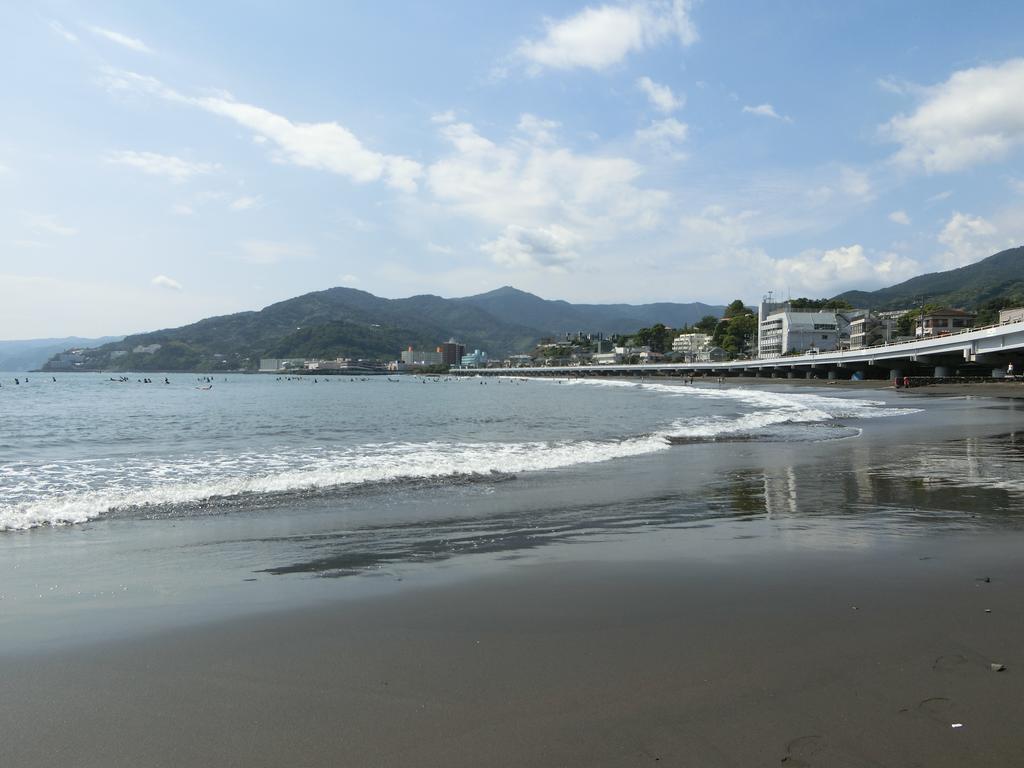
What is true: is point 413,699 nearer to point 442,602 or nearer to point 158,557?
point 442,602

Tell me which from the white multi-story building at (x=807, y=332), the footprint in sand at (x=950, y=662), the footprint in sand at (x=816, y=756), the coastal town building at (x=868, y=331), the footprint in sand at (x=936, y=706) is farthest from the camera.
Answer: the white multi-story building at (x=807, y=332)

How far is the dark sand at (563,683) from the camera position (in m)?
2.98

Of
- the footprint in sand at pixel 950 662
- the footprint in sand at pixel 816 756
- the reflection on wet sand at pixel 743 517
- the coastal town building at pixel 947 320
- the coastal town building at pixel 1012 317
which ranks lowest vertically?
the reflection on wet sand at pixel 743 517

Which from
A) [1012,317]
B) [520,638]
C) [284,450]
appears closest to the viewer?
[520,638]

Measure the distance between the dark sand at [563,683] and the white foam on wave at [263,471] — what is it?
6310mm

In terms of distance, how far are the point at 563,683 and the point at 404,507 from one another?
631 centimetres

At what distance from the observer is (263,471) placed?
1320 cm

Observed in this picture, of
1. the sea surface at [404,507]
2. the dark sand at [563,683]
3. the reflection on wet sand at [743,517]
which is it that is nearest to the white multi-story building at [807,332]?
the sea surface at [404,507]

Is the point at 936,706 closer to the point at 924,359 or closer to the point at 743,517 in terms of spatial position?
the point at 743,517

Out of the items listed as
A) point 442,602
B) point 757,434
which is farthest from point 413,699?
point 757,434

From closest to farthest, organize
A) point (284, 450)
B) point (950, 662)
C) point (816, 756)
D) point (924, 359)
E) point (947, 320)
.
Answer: point (816, 756), point (950, 662), point (284, 450), point (924, 359), point (947, 320)

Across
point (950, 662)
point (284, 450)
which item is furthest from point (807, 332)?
point (950, 662)

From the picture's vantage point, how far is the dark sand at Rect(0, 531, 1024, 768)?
2.98 meters

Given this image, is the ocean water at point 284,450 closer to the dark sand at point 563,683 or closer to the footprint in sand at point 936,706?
the dark sand at point 563,683
